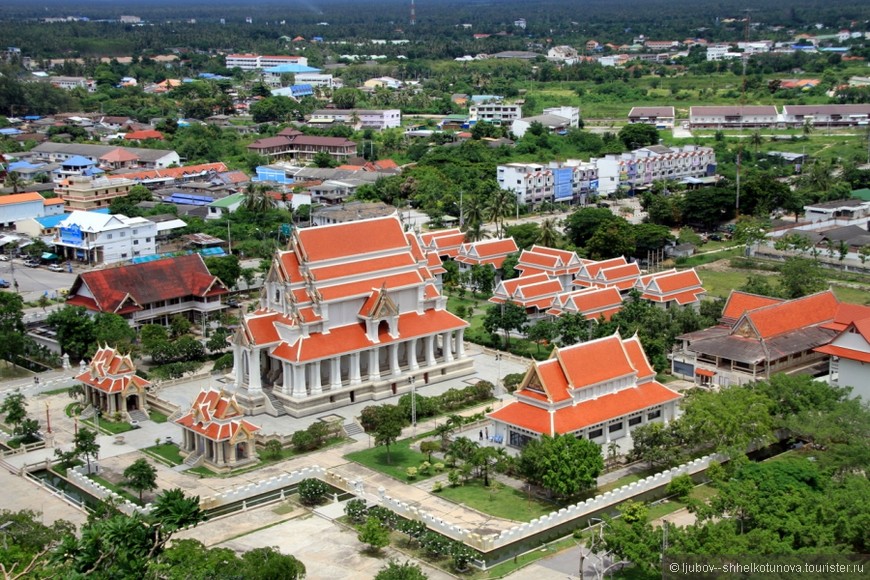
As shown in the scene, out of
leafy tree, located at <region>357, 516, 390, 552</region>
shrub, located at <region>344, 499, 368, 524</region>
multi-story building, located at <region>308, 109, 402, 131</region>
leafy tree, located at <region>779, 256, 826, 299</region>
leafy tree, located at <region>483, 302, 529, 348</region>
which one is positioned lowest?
shrub, located at <region>344, 499, 368, 524</region>

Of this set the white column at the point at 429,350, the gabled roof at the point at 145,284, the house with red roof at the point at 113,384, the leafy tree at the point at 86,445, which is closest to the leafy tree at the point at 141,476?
the leafy tree at the point at 86,445

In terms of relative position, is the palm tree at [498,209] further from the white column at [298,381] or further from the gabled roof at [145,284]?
the white column at [298,381]

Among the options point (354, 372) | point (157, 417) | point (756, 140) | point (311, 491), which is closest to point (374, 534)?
point (311, 491)

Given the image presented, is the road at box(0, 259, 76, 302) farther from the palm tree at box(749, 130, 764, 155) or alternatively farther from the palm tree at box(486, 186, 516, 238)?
the palm tree at box(749, 130, 764, 155)

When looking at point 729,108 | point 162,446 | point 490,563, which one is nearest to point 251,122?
point 729,108

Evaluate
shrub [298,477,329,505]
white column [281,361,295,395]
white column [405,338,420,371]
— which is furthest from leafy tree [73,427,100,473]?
white column [405,338,420,371]

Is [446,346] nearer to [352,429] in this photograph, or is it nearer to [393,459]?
[352,429]
